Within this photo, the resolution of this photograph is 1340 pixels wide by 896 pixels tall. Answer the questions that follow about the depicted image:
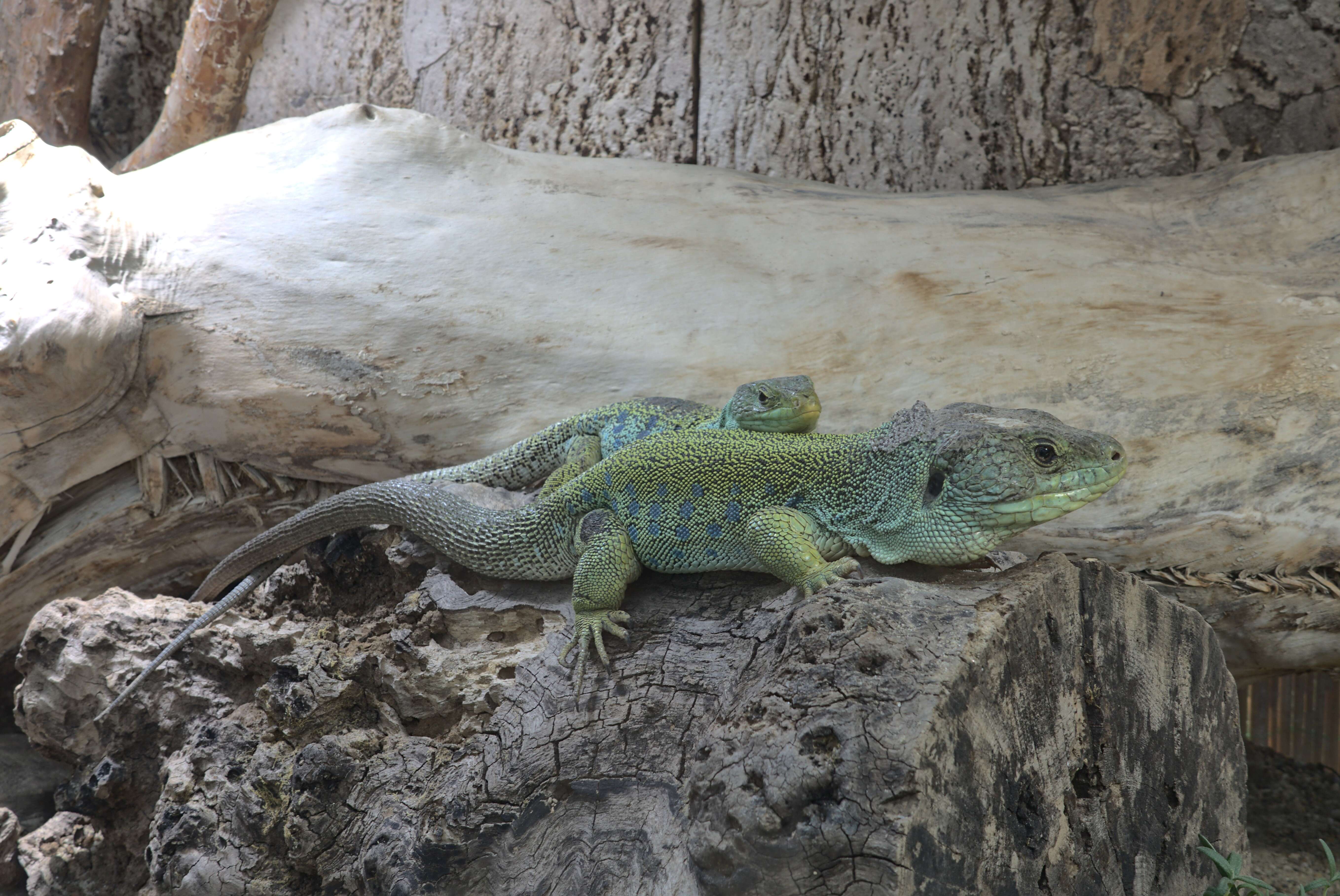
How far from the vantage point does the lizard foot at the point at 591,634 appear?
7.66 ft

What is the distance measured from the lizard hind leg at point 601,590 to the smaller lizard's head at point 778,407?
1.76ft

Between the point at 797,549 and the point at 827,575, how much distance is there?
0.35 feet

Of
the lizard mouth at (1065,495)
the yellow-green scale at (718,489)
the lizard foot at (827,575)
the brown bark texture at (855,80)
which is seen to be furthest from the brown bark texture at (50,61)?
the lizard mouth at (1065,495)

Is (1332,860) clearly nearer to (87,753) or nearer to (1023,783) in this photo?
(1023,783)

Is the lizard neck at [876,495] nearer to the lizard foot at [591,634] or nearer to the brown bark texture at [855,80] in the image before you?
the lizard foot at [591,634]

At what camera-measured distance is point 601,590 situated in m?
2.41

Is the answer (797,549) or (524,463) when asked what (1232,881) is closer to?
(797,549)

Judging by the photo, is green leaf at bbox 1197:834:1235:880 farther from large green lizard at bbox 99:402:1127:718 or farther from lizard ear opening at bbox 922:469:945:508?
lizard ear opening at bbox 922:469:945:508

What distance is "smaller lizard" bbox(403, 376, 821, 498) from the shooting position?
2729 millimetres

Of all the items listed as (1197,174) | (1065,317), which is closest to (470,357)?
(1065,317)

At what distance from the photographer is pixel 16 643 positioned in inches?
154

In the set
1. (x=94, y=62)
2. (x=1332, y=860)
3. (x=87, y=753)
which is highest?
(x=94, y=62)

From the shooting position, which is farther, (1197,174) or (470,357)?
(1197,174)

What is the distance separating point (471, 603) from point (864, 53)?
3023mm
